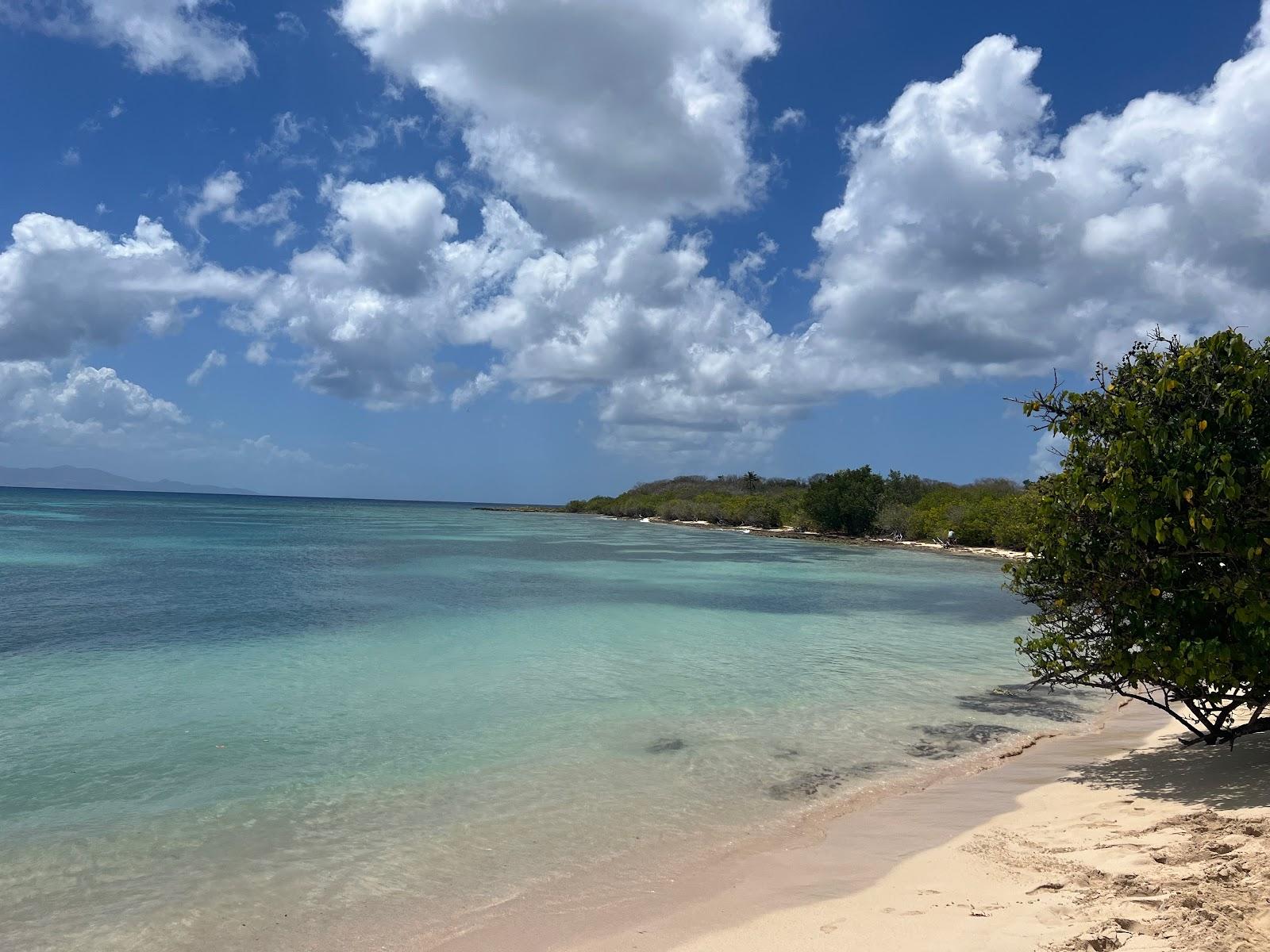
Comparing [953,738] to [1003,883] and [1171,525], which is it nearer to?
[1171,525]

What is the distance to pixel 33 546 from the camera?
3525 centimetres

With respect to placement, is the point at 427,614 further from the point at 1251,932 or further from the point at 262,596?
the point at 1251,932

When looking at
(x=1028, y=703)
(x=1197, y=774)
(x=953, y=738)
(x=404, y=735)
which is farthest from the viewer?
(x=1028, y=703)

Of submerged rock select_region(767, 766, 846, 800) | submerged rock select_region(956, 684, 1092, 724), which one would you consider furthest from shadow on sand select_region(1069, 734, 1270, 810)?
submerged rock select_region(956, 684, 1092, 724)

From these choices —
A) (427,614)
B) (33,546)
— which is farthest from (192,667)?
(33,546)

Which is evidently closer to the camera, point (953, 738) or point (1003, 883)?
point (1003, 883)

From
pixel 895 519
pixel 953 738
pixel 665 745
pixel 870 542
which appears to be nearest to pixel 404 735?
pixel 665 745

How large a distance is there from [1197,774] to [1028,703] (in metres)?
4.74

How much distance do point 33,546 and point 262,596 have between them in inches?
892

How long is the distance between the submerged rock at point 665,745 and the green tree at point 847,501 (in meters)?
62.1

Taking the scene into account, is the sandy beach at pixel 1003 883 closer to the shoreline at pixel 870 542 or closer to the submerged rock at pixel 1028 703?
the submerged rock at pixel 1028 703

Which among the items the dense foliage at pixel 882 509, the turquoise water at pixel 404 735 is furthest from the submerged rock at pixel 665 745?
the dense foliage at pixel 882 509

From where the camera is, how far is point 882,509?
68438 mm

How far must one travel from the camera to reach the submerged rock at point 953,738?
8.64 m
